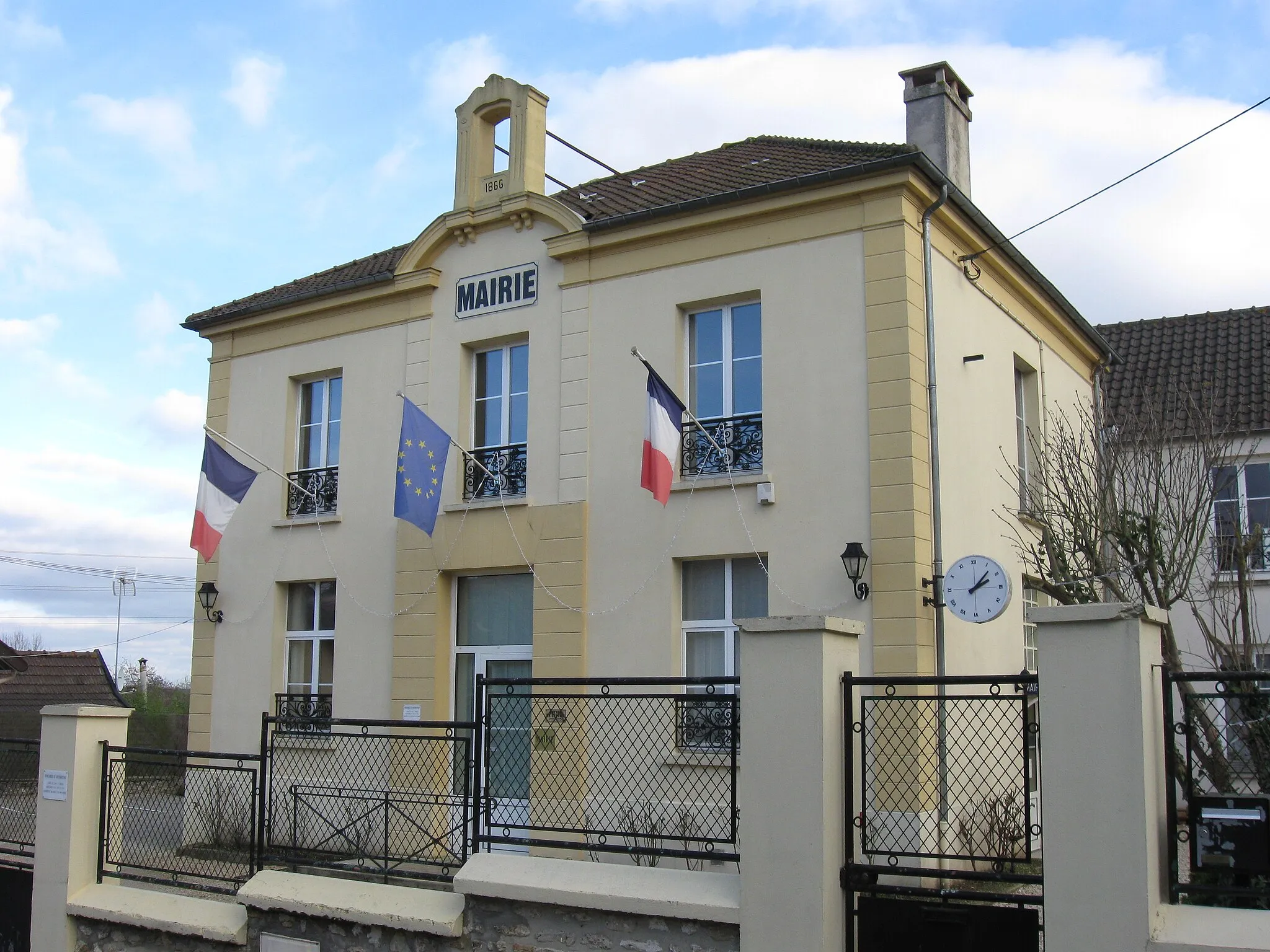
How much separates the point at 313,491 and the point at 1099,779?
38.6 ft

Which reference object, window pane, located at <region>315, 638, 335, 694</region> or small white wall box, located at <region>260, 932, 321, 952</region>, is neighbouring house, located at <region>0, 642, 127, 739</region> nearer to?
window pane, located at <region>315, 638, 335, 694</region>

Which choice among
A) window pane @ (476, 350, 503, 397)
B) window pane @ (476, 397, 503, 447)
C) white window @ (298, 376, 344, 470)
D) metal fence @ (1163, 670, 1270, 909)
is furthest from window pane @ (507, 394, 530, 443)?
metal fence @ (1163, 670, 1270, 909)

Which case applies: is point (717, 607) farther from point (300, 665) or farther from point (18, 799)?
point (18, 799)

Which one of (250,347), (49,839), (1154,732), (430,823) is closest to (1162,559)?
(1154,732)

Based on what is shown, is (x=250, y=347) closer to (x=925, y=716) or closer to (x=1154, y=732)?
(x=925, y=716)

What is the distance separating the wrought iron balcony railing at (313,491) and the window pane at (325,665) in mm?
1640

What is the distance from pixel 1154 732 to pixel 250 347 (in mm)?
13506

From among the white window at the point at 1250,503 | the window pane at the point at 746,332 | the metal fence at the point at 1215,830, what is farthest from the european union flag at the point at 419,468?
the white window at the point at 1250,503

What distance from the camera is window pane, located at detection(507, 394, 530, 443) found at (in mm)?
14328

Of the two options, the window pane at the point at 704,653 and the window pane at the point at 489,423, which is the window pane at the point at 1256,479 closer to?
the window pane at the point at 704,653

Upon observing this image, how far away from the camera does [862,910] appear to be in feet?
22.3

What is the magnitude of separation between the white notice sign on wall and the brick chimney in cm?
1158

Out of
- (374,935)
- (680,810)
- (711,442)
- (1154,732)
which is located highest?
(711,442)

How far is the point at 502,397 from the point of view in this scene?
1458cm
